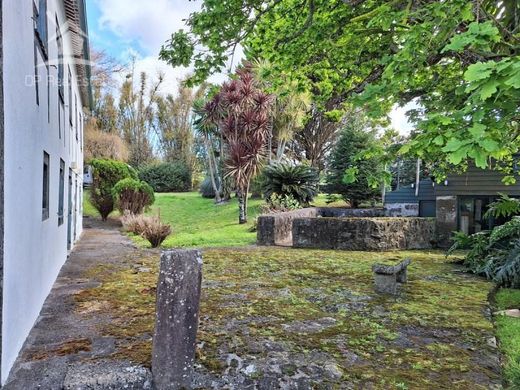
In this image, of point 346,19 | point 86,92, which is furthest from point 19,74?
point 86,92

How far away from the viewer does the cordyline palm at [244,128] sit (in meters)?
13.7

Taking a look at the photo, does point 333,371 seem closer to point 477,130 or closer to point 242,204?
point 477,130

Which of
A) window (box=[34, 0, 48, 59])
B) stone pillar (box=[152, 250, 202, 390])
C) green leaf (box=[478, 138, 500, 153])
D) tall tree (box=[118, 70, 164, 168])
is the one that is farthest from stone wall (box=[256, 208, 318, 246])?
tall tree (box=[118, 70, 164, 168])

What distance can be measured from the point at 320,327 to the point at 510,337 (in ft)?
6.08

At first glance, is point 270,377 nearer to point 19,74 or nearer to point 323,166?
point 19,74

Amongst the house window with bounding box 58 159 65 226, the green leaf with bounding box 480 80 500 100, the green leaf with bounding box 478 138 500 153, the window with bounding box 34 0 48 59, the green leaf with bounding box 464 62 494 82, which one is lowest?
the house window with bounding box 58 159 65 226

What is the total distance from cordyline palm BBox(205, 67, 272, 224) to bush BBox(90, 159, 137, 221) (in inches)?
220

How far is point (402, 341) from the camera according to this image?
11.4ft

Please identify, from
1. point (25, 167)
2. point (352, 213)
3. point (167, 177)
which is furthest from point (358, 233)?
point (167, 177)

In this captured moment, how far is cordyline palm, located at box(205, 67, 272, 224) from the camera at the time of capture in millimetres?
Answer: 13734

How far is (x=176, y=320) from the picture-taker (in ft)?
8.86

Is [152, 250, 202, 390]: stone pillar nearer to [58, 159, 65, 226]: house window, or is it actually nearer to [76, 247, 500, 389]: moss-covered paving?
[76, 247, 500, 389]: moss-covered paving

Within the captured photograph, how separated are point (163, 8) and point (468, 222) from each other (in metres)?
10.1

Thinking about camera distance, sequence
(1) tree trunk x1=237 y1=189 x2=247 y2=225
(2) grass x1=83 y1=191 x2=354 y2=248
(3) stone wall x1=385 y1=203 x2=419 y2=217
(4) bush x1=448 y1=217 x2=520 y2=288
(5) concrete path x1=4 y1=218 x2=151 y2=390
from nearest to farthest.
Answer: (5) concrete path x1=4 y1=218 x2=151 y2=390 < (4) bush x1=448 y1=217 x2=520 y2=288 < (2) grass x1=83 y1=191 x2=354 y2=248 < (3) stone wall x1=385 y1=203 x2=419 y2=217 < (1) tree trunk x1=237 y1=189 x2=247 y2=225
